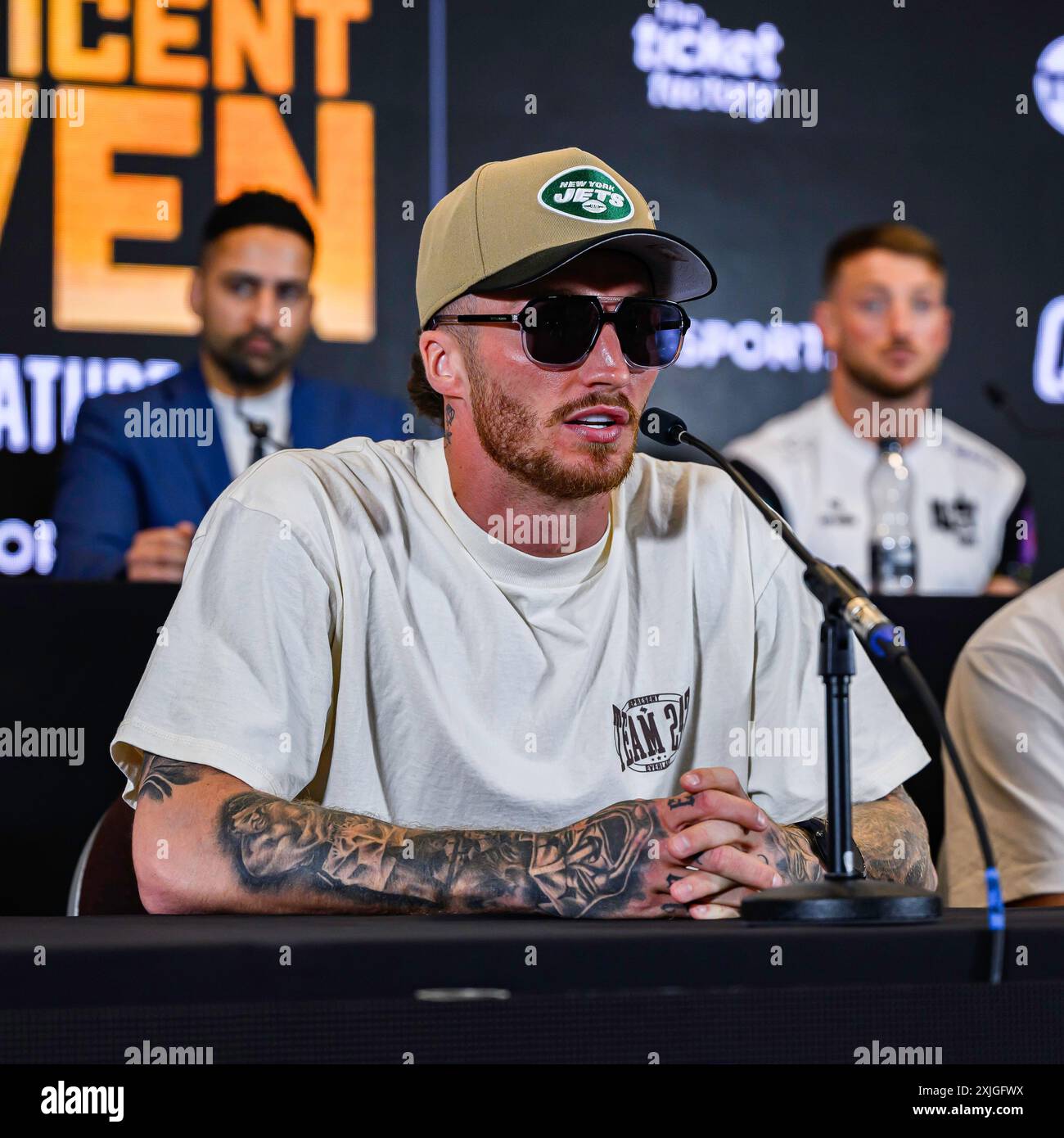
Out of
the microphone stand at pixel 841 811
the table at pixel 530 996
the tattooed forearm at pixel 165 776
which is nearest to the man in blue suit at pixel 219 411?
the tattooed forearm at pixel 165 776

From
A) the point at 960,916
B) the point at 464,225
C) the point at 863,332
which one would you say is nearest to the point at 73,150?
the point at 863,332

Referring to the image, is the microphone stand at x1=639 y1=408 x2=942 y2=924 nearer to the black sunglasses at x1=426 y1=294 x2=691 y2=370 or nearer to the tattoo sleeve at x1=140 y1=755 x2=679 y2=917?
the tattoo sleeve at x1=140 y1=755 x2=679 y2=917

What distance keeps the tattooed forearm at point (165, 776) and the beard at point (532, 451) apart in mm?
517

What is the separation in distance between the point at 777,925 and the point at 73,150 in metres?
3.66

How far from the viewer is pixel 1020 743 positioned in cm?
213

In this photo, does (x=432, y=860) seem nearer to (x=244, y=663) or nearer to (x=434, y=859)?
(x=434, y=859)

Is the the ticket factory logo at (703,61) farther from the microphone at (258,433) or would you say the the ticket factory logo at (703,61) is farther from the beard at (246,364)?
the microphone at (258,433)

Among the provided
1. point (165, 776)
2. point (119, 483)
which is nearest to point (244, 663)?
point (165, 776)

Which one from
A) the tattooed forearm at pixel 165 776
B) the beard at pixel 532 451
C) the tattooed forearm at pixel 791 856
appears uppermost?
the beard at pixel 532 451

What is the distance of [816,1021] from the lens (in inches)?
36.0

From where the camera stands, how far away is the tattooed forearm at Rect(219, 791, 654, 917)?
1290 millimetres

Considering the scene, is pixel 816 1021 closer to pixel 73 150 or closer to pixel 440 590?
pixel 440 590

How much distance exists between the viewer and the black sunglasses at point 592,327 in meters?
1.65
